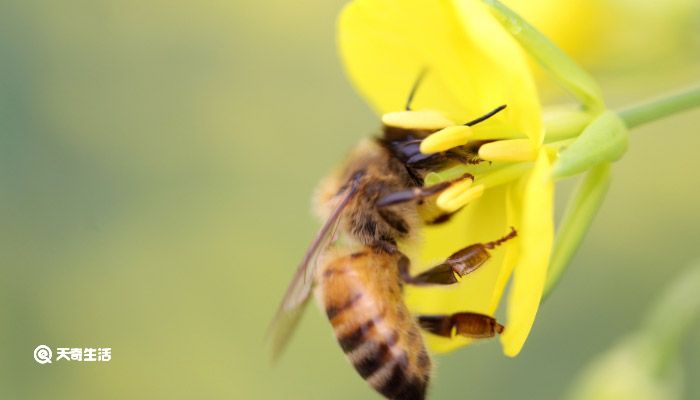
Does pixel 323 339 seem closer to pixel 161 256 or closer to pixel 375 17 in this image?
pixel 161 256

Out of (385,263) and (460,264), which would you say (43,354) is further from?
(460,264)

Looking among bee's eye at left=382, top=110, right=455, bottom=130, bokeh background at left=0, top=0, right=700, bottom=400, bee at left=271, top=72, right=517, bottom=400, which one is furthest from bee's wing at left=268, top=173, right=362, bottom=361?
bokeh background at left=0, top=0, right=700, bottom=400

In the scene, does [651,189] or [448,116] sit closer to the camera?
[448,116]

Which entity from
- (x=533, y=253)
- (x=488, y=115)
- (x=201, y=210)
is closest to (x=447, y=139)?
(x=488, y=115)

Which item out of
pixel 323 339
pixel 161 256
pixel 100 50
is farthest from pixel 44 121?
pixel 323 339

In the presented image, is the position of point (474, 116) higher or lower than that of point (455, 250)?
higher

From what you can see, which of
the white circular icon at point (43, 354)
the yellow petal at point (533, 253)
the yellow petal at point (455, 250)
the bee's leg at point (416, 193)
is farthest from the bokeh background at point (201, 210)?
the yellow petal at point (533, 253)

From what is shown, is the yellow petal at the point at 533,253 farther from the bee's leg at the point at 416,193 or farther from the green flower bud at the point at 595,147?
the bee's leg at the point at 416,193
